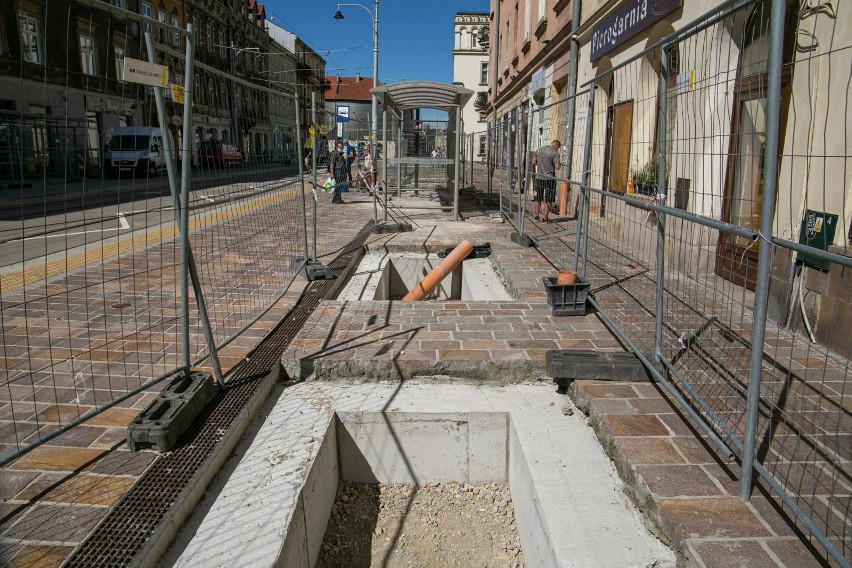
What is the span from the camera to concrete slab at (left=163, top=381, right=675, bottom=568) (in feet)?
7.91

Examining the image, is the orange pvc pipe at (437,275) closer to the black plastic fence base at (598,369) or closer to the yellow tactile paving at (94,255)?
the yellow tactile paving at (94,255)

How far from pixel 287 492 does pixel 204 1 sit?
4486 cm

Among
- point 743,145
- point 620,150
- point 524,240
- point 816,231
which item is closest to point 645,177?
point 620,150

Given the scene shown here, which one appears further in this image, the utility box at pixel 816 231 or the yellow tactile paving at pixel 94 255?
the yellow tactile paving at pixel 94 255

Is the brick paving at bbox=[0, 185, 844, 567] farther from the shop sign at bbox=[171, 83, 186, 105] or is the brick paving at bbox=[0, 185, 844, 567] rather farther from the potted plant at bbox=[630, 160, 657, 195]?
the shop sign at bbox=[171, 83, 186, 105]

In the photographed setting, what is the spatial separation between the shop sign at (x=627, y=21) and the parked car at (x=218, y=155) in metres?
5.87

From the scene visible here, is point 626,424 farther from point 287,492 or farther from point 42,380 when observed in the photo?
point 42,380

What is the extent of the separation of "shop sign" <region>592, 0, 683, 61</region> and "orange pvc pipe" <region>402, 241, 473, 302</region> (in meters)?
4.14

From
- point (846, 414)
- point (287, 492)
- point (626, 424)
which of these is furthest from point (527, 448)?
point (846, 414)

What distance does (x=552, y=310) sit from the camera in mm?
5016

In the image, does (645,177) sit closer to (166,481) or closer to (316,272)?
(316,272)

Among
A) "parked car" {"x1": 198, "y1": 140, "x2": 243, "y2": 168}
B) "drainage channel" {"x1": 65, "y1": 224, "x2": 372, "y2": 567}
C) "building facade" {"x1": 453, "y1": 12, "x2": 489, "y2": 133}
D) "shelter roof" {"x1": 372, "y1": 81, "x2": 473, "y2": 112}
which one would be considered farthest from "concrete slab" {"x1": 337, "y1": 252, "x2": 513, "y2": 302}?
"building facade" {"x1": 453, "y1": 12, "x2": 489, "y2": 133}

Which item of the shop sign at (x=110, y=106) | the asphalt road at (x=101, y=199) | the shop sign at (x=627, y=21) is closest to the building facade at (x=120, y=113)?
the shop sign at (x=110, y=106)

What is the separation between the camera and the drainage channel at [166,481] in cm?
218
